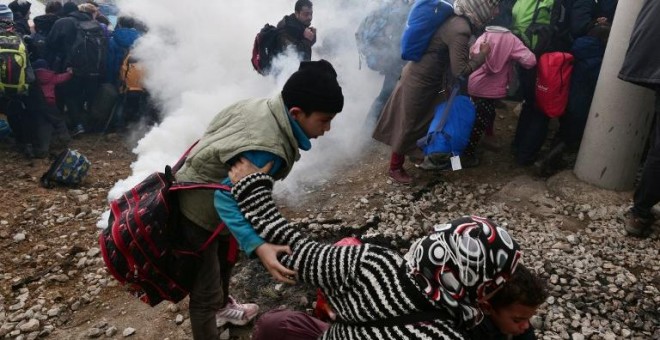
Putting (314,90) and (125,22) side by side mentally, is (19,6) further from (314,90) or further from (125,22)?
(314,90)

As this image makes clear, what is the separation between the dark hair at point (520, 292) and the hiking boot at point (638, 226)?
2.78 metres

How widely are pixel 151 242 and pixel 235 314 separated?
3.82 ft

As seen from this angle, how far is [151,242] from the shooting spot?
2217 mm

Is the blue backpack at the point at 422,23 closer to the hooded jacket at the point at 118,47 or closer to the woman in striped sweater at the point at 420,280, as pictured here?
the woman in striped sweater at the point at 420,280

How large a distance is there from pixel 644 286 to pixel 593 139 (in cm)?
171

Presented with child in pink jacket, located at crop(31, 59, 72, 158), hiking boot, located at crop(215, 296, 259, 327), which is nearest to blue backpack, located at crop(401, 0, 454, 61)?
hiking boot, located at crop(215, 296, 259, 327)

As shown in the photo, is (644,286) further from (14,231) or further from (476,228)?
(14,231)

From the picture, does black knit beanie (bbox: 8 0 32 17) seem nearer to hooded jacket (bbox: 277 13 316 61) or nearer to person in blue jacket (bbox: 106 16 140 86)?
person in blue jacket (bbox: 106 16 140 86)

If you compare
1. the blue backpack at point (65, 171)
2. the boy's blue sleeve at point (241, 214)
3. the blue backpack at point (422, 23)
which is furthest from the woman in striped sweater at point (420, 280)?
the blue backpack at point (65, 171)

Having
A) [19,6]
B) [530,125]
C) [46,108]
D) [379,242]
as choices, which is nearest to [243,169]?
[379,242]

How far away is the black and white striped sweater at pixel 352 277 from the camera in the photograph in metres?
1.51

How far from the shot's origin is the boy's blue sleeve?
182cm

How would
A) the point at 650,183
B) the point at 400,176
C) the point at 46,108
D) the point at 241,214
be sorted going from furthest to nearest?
the point at 46,108 → the point at 400,176 → the point at 650,183 → the point at 241,214

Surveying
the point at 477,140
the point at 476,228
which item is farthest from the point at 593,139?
the point at 476,228
